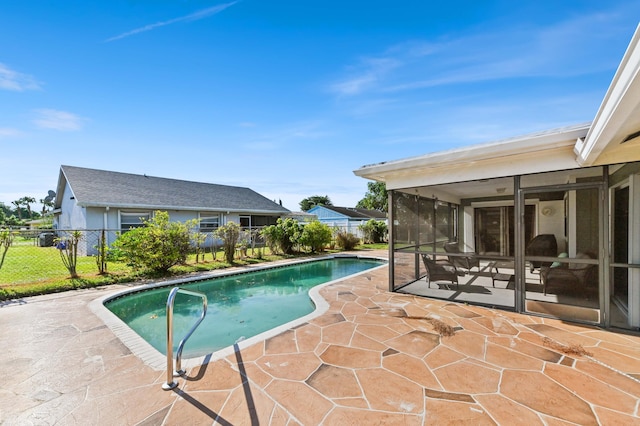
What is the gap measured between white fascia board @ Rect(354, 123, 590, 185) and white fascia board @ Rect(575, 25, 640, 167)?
2.53ft

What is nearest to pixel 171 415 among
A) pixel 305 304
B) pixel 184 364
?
pixel 184 364

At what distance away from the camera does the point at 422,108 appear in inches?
406

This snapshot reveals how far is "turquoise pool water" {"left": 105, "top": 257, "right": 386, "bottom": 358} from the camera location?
5088mm

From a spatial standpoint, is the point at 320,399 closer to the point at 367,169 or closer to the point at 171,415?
the point at 171,415

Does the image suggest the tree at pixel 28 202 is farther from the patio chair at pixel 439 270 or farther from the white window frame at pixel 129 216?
the patio chair at pixel 439 270

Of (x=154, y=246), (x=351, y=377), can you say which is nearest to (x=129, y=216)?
(x=154, y=246)

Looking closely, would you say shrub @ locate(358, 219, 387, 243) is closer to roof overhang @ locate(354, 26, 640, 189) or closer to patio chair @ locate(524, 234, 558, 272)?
roof overhang @ locate(354, 26, 640, 189)

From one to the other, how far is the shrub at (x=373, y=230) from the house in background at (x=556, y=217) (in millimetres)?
13115

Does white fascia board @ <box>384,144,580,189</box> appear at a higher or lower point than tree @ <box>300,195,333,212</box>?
lower

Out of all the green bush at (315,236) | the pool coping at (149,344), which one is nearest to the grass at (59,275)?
the pool coping at (149,344)

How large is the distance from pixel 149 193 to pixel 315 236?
1087 cm

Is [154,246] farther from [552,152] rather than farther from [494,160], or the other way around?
[552,152]

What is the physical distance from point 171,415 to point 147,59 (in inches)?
394

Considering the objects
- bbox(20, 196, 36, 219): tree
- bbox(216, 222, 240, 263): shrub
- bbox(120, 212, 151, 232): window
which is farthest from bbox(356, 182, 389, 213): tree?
bbox(20, 196, 36, 219): tree
